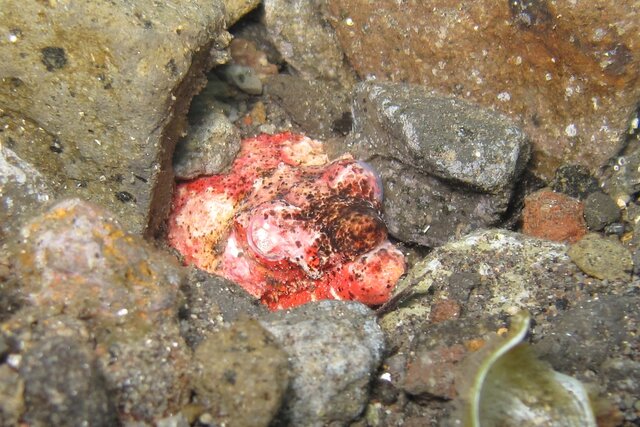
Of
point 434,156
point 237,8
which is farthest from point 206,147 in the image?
point 434,156

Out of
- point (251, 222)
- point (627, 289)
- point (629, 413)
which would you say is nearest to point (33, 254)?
point (251, 222)

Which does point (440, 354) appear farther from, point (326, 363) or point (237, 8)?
point (237, 8)

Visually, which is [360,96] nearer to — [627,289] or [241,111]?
[241,111]

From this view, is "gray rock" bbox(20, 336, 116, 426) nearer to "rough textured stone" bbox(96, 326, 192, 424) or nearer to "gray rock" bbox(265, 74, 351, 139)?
"rough textured stone" bbox(96, 326, 192, 424)

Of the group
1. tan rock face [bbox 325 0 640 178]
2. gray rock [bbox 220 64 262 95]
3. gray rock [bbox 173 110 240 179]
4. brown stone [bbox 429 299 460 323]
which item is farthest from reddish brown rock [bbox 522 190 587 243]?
gray rock [bbox 220 64 262 95]

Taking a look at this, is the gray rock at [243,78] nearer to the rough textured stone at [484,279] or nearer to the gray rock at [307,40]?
the gray rock at [307,40]
